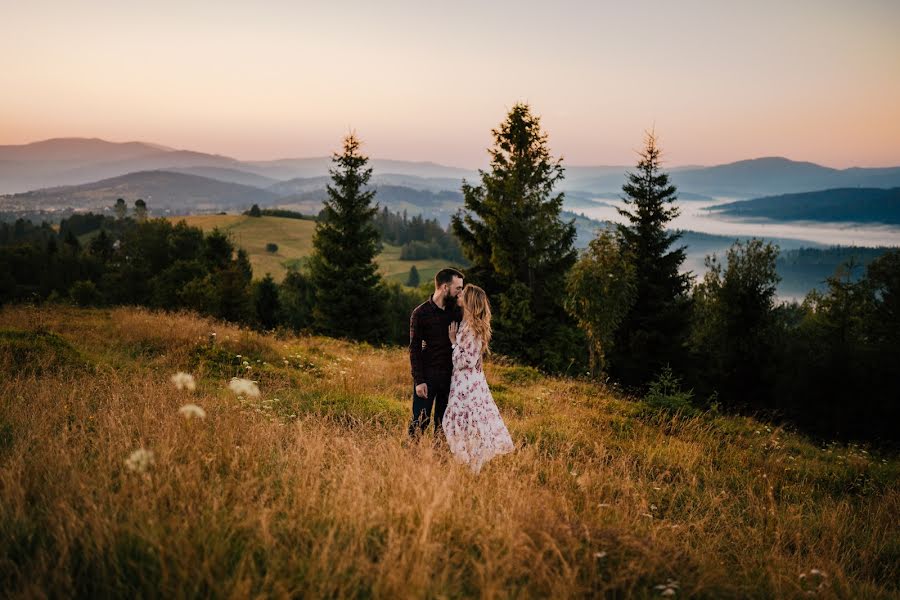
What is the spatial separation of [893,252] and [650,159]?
84.7 ft

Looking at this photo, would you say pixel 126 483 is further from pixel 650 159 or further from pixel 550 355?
pixel 650 159

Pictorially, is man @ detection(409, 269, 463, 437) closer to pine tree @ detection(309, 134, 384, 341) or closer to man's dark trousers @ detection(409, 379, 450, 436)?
man's dark trousers @ detection(409, 379, 450, 436)

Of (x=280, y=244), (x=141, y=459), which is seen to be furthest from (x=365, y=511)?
(x=280, y=244)

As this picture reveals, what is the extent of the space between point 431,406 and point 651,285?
26.2 metres

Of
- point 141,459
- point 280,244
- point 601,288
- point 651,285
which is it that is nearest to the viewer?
point 141,459

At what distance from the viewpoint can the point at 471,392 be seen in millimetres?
6406

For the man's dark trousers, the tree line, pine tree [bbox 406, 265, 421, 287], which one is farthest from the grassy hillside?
pine tree [bbox 406, 265, 421, 287]

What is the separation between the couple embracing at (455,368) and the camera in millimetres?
6277

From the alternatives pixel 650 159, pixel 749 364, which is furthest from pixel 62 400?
pixel 749 364

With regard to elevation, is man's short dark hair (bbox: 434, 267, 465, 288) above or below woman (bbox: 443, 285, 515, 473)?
above

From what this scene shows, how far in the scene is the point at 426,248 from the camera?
136625 mm

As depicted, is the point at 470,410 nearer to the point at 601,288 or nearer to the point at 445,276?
the point at 445,276

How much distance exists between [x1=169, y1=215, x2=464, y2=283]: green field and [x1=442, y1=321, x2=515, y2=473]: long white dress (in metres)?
94.3

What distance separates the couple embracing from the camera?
20.6ft
